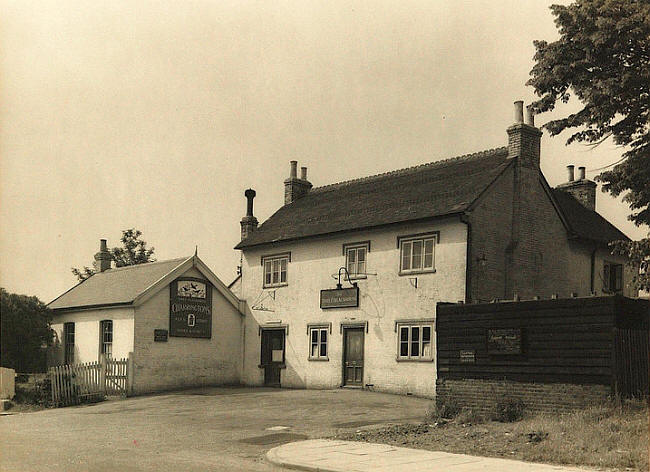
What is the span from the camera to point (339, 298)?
27.2 m

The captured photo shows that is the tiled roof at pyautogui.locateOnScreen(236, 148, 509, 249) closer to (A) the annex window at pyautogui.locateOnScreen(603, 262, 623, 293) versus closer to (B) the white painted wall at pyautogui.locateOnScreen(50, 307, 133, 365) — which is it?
(B) the white painted wall at pyautogui.locateOnScreen(50, 307, 133, 365)

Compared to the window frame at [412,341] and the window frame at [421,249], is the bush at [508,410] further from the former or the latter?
the window frame at [421,249]

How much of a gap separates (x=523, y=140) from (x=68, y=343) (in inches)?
796

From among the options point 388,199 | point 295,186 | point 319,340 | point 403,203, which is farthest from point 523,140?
point 295,186

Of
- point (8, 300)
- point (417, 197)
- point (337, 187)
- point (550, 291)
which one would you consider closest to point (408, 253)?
point (417, 197)

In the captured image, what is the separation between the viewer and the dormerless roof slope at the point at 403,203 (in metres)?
25.3

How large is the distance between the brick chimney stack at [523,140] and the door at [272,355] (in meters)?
11.3

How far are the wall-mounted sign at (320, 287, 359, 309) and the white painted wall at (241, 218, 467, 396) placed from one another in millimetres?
212

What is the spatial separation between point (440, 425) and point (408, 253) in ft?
32.8

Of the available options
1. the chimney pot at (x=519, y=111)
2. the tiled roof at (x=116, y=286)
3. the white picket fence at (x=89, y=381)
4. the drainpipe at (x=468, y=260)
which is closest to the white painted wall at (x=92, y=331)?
the tiled roof at (x=116, y=286)

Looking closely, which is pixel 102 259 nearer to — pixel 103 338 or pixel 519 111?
pixel 103 338

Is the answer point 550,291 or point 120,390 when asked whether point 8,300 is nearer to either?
point 120,390

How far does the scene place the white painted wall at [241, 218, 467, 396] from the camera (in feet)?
78.6

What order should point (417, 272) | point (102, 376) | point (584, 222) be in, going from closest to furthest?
point (417, 272)
point (102, 376)
point (584, 222)
